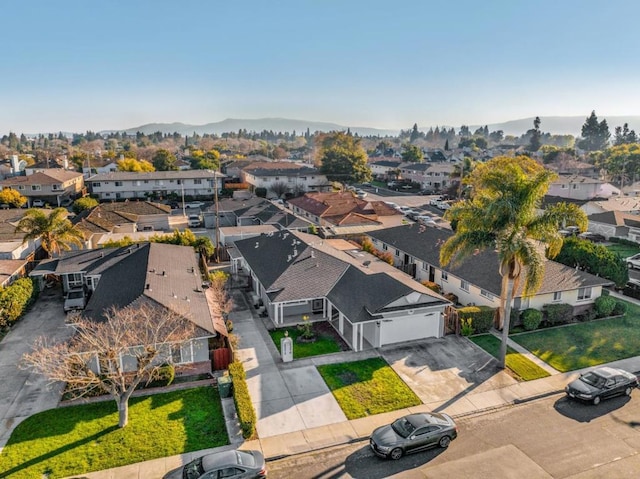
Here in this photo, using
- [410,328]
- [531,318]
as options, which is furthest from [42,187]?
[531,318]

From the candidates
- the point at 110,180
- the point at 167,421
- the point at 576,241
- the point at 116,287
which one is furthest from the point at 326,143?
the point at 167,421

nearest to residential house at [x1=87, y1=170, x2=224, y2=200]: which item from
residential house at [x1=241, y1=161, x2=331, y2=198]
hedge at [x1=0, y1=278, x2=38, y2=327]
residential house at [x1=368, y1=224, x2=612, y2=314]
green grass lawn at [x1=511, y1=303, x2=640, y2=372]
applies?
residential house at [x1=241, y1=161, x2=331, y2=198]

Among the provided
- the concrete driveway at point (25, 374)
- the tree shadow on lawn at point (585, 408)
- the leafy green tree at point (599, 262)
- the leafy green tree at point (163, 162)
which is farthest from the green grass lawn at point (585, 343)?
the leafy green tree at point (163, 162)

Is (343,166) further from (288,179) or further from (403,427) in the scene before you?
(403,427)

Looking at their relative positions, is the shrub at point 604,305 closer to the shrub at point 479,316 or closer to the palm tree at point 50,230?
the shrub at point 479,316

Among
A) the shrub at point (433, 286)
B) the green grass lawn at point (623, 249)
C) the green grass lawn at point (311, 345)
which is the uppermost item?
the shrub at point (433, 286)

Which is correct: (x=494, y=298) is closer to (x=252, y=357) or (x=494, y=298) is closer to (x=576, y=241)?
(x=576, y=241)
